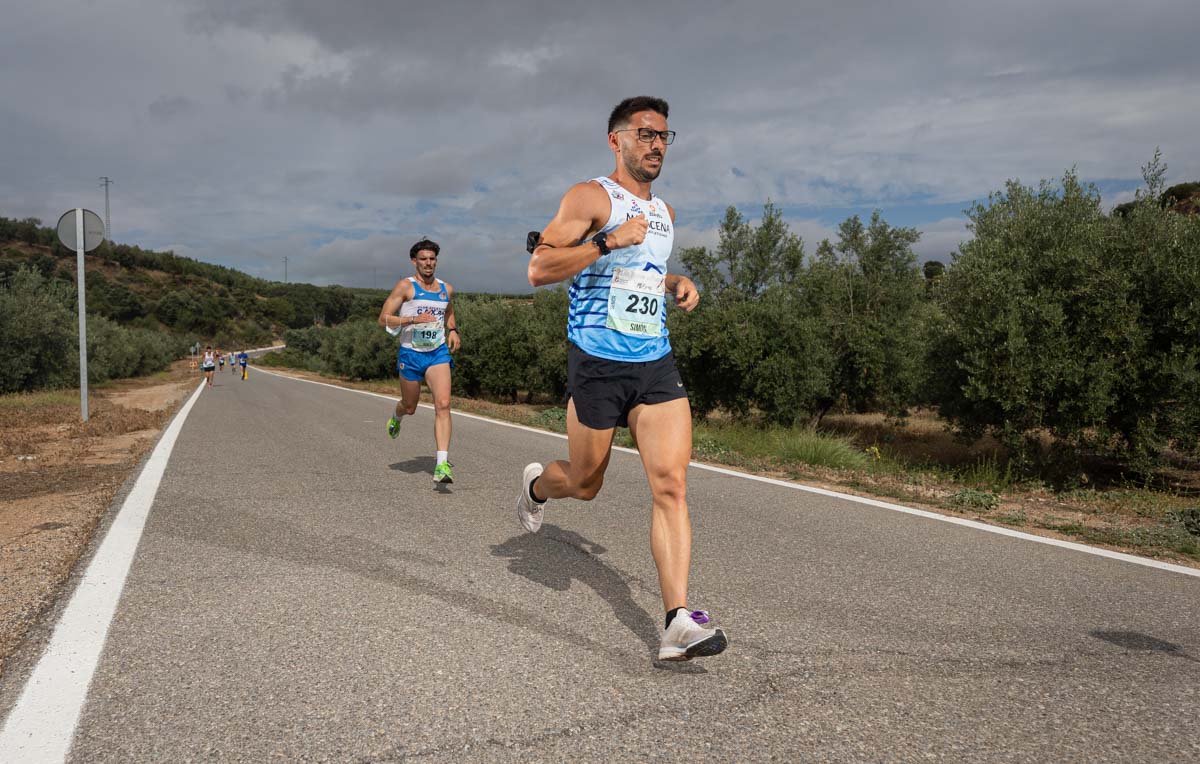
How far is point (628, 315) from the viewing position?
344cm

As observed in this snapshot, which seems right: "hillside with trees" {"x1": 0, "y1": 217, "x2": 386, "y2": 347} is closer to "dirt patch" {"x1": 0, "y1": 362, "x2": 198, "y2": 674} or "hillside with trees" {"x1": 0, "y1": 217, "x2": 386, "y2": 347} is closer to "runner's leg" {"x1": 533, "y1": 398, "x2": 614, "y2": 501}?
"dirt patch" {"x1": 0, "y1": 362, "x2": 198, "y2": 674}

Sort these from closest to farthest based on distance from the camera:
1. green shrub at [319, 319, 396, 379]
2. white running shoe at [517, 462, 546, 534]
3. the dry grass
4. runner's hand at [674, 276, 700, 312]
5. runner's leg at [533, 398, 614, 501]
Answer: runner's leg at [533, 398, 614, 501]
runner's hand at [674, 276, 700, 312]
white running shoe at [517, 462, 546, 534]
the dry grass
green shrub at [319, 319, 396, 379]

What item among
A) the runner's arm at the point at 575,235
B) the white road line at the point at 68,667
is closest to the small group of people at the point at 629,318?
the runner's arm at the point at 575,235

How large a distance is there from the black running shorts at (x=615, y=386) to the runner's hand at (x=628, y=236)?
1.67ft

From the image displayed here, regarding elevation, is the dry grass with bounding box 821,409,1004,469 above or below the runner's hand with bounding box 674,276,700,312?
below

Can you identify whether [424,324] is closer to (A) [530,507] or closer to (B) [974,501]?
(A) [530,507]

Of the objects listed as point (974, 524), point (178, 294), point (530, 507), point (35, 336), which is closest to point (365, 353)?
point (35, 336)

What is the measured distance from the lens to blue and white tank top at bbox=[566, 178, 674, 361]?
341cm

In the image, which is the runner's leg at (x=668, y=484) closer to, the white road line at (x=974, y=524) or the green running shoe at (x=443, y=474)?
the white road line at (x=974, y=524)

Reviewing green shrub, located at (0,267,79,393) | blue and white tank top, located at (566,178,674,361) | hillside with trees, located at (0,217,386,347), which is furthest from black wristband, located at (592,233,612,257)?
hillside with trees, located at (0,217,386,347)

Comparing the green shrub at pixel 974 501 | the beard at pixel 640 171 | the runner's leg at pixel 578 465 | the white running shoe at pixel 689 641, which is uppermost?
the beard at pixel 640 171

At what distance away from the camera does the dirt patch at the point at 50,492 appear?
Answer: 3717 mm

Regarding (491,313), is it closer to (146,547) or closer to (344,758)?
(146,547)

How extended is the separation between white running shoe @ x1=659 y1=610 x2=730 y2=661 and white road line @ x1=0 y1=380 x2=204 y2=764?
6.15 feet
